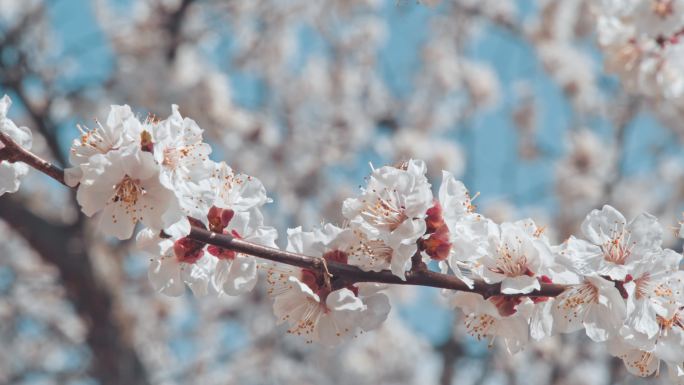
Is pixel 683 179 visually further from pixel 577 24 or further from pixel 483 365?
pixel 483 365

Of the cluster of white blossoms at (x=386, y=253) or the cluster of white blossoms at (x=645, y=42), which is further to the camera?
the cluster of white blossoms at (x=645, y=42)

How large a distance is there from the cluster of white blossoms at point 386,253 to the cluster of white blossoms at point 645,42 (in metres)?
1.22

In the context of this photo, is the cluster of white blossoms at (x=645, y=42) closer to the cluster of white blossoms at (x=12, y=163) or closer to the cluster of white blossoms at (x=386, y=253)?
the cluster of white blossoms at (x=386, y=253)

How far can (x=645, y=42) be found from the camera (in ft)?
9.14

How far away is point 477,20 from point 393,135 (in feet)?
3.93

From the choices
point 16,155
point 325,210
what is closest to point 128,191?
point 16,155

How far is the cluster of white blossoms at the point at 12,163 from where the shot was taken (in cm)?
149

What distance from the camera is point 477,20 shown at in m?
6.67

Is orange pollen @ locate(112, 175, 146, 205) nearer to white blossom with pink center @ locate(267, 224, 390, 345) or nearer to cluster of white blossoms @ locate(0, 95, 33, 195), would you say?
cluster of white blossoms @ locate(0, 95, 33, 195)

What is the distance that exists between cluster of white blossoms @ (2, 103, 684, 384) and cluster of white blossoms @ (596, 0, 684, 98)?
1222 millimetres

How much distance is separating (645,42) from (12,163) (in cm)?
218

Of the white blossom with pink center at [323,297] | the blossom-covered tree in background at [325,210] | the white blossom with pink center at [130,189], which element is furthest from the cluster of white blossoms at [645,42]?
the white blossom with pink center at [130,189]

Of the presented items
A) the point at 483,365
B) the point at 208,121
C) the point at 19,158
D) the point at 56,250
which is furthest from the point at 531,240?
the point at 208,121

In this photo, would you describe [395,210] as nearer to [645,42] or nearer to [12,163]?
[12,163]
